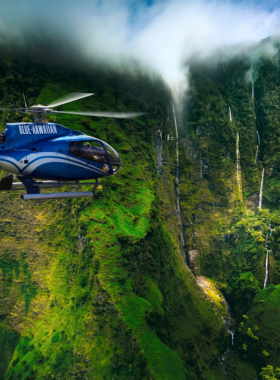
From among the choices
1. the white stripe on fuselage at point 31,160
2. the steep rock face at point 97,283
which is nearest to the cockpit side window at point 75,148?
the white stripe on fuselage at point 31,160

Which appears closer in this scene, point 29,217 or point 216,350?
point 29,217

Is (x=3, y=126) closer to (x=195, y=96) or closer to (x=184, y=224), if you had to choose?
(x=184, y=224)

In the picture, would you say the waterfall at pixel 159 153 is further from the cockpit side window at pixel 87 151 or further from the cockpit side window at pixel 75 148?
the cockpit side window at pixel 75 148

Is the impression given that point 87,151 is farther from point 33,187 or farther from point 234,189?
point 234,189

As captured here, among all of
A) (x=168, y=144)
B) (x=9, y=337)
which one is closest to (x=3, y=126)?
(x=9, y=337)

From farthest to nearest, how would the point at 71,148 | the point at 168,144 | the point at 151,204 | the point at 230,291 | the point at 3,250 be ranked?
1. the point at 168,144
2. the point at 230,291
3. the point at 151,204
4. the point at 3,250
5. the point at 71,148

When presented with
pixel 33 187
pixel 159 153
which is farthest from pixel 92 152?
pixel 159 153

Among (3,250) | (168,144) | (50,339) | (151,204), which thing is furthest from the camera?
(168,144)
